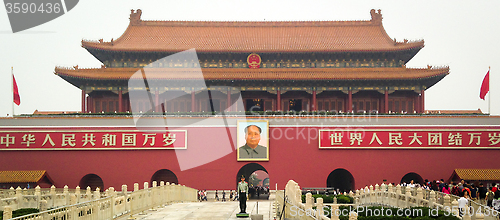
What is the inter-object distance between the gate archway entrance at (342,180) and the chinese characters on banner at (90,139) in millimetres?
9404

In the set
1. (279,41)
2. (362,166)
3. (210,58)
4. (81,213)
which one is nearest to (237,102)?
(210,58)

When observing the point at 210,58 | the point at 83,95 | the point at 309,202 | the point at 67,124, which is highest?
the point at 210,58

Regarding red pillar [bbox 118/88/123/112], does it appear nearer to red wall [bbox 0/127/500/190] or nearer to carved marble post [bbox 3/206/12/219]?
red wall [bbox 0/127/500/190]

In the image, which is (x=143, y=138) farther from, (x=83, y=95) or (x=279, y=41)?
(x=279, y=41)

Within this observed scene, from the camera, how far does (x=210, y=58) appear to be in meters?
29.1

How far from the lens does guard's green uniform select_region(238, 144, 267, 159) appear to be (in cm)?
2481

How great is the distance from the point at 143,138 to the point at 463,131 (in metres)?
17.0

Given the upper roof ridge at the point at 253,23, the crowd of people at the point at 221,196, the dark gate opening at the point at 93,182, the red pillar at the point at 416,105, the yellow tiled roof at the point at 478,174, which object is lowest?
the crowd of people at the point at 221,196

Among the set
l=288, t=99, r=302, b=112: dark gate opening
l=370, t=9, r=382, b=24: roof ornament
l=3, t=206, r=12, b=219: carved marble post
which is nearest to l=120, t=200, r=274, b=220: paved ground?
l=3, t=206, r=12, b=219: carved marble post

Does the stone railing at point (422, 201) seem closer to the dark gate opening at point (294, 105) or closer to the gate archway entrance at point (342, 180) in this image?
the gate archway entrance at point (342, 180)

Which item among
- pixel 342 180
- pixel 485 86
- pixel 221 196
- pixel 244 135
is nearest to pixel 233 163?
pixel 244 135

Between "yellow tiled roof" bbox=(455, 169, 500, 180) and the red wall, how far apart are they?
0.35m

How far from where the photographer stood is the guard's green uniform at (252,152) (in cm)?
2481

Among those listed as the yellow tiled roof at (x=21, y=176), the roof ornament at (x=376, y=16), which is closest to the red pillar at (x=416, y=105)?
the roof ornament at (x=376, y=16)
